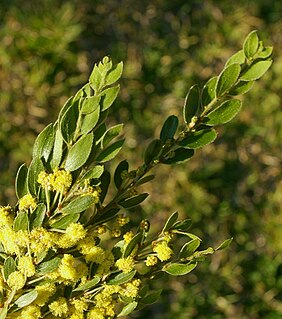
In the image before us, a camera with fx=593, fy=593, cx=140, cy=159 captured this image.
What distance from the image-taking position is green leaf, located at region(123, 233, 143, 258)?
507 mm

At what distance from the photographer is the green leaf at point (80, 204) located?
47 cm

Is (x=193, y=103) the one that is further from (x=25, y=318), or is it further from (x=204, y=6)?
(x=204, y=6)

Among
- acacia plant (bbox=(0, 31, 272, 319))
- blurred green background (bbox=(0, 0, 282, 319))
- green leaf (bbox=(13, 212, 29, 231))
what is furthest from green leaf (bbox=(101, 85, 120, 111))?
blurred green background (bbox=(0, 0, 282, 319))

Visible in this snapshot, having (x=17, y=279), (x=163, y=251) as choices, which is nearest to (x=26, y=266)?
(x=17, y=279)

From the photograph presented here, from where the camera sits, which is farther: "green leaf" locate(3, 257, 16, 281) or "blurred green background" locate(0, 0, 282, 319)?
"blurred green background" locate(0, 0, 282, 319)

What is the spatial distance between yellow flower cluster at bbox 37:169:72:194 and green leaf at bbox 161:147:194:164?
106 millimetres

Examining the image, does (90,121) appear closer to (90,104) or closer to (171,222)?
(90,104)

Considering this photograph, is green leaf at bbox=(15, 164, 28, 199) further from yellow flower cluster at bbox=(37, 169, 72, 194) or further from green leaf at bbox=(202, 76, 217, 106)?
green leaf at bbox=(202, 76, 217, 106)

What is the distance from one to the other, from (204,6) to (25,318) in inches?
54.9

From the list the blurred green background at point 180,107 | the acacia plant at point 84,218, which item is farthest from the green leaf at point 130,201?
the blurred green background at point 180,107

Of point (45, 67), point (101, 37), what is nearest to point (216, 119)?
point (45, 67)

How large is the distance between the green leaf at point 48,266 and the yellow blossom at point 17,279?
0.04 feet

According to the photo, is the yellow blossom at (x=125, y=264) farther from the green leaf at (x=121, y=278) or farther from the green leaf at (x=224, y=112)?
the green leaf at (x=224, y=112)

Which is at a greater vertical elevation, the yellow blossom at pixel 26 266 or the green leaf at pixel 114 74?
the green leaf at pixel 114 74
